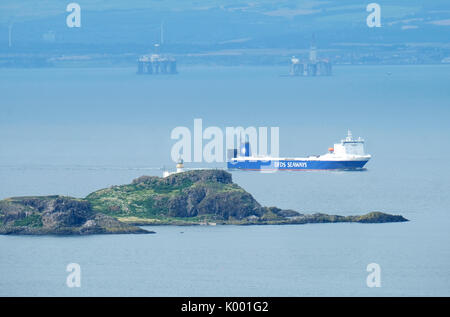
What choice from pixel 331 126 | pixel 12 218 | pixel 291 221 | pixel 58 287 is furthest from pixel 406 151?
pixel 58 287

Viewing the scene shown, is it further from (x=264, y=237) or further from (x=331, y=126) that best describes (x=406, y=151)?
(x=264, y=237)

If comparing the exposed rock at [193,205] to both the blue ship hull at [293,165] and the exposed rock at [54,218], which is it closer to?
the exposed rock at [54,218]

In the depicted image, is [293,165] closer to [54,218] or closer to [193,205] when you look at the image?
[193,205]

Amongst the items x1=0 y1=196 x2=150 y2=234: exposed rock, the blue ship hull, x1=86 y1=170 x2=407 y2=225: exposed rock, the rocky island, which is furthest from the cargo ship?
x1=0 y1=196 x2=150 y2=234: exposed rock

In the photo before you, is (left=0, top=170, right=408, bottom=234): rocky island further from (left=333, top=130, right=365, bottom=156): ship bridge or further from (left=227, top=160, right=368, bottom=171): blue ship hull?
(left=333, top=130, right=365, bottom=156): ship bridge

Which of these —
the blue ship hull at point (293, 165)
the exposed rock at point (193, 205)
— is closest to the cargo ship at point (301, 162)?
the blue ship hull at point (293, 165)
